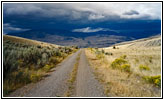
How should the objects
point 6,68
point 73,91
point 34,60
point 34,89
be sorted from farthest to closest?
1. point 34,60
2. point 6,68
3. point 34,89
4. point 73,91

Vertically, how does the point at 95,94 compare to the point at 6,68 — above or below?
below

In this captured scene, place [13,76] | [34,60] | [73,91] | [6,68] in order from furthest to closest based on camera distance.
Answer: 1. [34,60]
2. [13,76]
3. [6,68]
4. [73,91]

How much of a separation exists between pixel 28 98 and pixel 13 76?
3575mm

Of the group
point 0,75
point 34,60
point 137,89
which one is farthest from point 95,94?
point 34,60

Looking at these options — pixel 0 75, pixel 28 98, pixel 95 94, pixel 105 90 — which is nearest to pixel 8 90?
pixel 0 75

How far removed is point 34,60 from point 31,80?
7849 mm

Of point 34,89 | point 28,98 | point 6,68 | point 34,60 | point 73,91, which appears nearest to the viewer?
Result: point 28,98

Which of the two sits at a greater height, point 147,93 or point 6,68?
point 6,68

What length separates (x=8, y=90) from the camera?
23.9 feet

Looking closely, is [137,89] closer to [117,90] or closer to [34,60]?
[117,90]

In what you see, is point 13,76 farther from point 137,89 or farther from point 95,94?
point 137,89

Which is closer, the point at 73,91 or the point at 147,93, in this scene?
the point at 147,93

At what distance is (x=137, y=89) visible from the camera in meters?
7.30

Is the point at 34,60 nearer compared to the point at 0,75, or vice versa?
the point at 0,75
